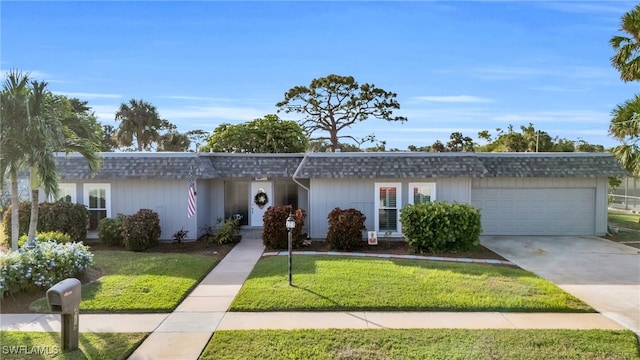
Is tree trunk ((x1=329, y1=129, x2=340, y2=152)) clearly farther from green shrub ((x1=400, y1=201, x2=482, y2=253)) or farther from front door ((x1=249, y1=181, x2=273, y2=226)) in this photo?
green shrub ((x1=400, y1=201, x2=482, y2=253))

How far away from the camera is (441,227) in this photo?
11.5 metres

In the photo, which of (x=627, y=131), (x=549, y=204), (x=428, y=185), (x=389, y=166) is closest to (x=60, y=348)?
(x=389, y=166)

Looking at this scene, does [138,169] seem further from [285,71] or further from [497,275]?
[497,275]

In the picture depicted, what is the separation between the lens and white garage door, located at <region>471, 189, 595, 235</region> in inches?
596

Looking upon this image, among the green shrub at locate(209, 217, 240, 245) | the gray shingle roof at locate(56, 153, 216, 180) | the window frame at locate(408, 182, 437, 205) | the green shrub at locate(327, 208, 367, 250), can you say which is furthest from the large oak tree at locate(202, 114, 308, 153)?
the green shrub at locate(327, 208, 367, 250)

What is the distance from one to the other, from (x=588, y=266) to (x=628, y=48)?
6.58 metres

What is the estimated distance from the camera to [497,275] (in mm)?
9008

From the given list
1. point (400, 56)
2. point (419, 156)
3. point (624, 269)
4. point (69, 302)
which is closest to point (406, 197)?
point (419, 156)

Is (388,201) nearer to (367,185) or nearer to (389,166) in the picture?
(367,185)

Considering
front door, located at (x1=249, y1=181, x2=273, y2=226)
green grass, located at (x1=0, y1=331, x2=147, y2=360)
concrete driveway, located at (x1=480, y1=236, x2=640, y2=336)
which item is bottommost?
concrete driveway, located at (x1=480, y1=236, x2=640, y2=336)

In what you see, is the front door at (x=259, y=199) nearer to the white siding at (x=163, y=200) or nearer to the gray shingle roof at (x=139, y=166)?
the gray shingle roof at (x=139, y=166)

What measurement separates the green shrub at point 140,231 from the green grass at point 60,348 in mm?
6164

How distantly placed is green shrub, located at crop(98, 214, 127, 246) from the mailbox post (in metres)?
7.64

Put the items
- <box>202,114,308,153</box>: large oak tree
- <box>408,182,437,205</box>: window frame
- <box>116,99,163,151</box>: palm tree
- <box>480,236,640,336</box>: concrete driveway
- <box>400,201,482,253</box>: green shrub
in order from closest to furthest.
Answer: <box>480,236,640,336</box>: concrete driveway
<box>400,201,482,253</box>: green shrub
<box>408,182,437,205</box>: window frame
<box>202,114,308,153</box>: large oak tree
<box>116,99,163,151</box>: palm tree
